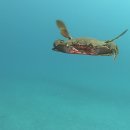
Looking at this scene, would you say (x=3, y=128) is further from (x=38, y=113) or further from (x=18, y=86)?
(x=18, y=86)

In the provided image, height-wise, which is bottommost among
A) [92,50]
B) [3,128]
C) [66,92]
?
[92,50]

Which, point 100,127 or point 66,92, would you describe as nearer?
point 100,127

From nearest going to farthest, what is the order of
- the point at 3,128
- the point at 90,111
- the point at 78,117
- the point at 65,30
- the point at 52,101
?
the point at 65,30, the point at 3,128, the point at 78,117, the point at 90,111, the point at 52,101

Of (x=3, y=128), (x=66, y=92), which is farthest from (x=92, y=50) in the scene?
(x=66, y=92)

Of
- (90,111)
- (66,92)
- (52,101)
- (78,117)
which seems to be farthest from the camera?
(66,92)

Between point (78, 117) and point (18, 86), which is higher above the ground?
point (18, 86)

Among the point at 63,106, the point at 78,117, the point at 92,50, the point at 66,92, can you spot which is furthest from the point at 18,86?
the point at 92,50
